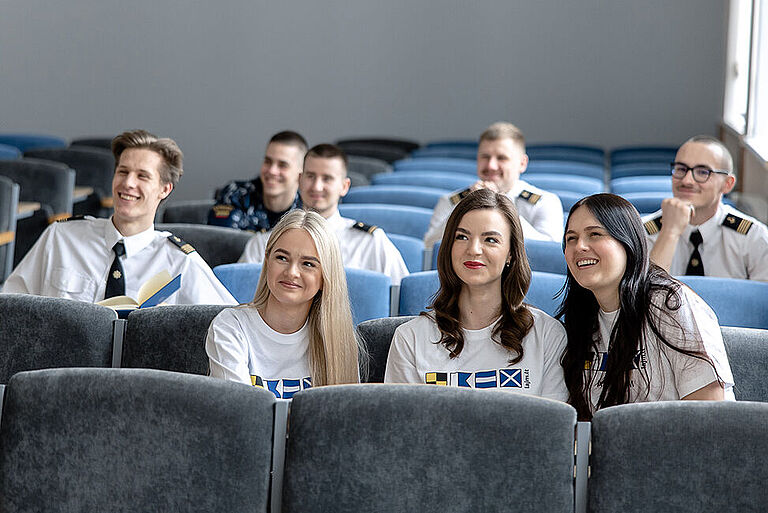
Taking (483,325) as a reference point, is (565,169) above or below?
above

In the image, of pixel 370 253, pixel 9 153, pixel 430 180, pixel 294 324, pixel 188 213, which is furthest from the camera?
pixel 9 153

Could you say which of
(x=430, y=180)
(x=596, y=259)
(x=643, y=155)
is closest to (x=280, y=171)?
(x=430, y=180)

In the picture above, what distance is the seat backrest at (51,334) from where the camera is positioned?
100 inches

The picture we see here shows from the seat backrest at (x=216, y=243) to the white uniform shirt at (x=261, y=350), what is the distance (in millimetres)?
1375

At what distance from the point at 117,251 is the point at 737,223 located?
220 centimetres

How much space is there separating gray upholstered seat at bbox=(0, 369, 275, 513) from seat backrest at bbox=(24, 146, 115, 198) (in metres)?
4.76

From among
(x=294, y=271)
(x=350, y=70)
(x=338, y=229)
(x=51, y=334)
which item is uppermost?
(x=350, y=70)

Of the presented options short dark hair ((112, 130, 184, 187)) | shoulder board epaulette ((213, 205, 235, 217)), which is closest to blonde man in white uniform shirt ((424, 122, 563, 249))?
shoulder board epaulette ((213, 205, 235, 217))

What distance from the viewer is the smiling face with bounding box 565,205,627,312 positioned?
2297mm

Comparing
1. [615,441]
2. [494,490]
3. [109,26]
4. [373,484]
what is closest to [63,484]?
[373,484]

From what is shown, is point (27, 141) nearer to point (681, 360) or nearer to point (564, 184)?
point (564, 184)

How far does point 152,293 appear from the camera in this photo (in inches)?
119

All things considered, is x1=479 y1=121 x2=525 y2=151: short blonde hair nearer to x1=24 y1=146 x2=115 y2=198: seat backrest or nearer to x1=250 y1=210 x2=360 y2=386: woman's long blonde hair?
x1=250 y1=210 x2=360 y2=386: woman's long blonde hair

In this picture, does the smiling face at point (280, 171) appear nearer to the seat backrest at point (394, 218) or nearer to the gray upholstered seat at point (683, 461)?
the seat backrest at point (394, 218)
